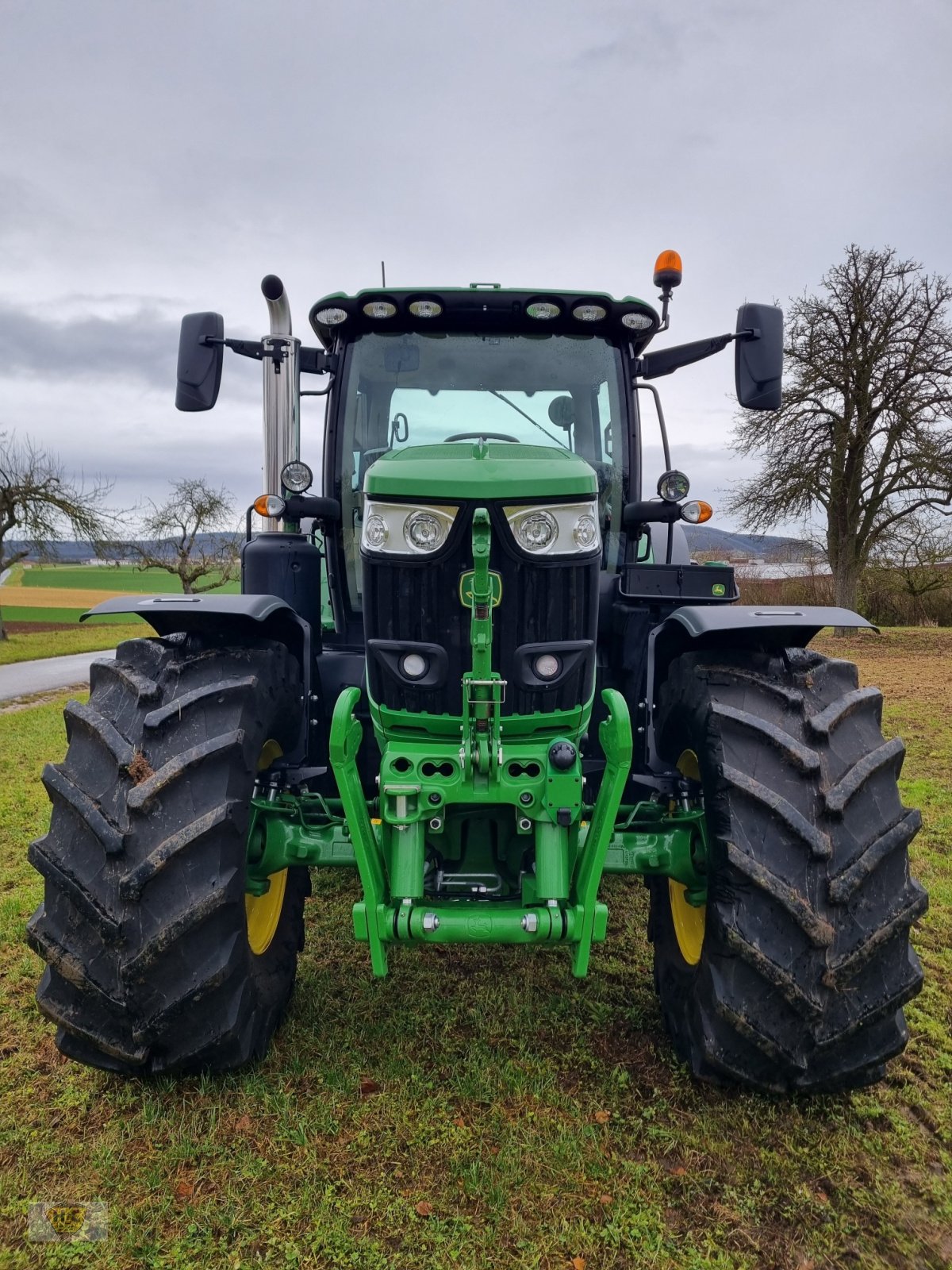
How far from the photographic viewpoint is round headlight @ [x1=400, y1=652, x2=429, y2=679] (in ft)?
8.59

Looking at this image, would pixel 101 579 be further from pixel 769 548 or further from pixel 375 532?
pixel 375 532

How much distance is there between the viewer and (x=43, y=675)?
14938 mm

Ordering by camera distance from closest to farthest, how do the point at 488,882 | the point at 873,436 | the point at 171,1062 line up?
the point at 171,1062, the point at 488,882, the point at 873,436

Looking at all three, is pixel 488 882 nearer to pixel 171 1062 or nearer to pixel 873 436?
pixel 171 1062

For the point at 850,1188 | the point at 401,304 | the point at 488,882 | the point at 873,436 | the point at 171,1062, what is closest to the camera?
the point at 850,1188

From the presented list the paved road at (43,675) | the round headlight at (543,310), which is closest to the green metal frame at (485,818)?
the round headlight at (543,310)

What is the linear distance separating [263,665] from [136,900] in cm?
85

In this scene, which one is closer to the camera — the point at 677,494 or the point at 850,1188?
the point at 850,1188

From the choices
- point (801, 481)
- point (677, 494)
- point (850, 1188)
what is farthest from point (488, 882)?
point (801, 481)

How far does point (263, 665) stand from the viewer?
2826 millimetres

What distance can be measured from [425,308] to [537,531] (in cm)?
130

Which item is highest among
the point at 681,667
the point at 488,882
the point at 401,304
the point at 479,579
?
the point at 401,304

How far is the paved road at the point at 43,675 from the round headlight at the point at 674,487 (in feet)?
33.4

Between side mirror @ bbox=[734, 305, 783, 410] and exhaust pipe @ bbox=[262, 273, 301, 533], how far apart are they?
6.41ft
